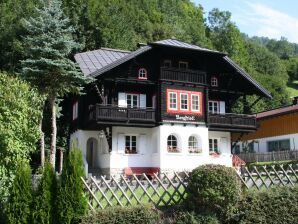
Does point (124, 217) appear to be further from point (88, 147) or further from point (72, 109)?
point (72, 109)

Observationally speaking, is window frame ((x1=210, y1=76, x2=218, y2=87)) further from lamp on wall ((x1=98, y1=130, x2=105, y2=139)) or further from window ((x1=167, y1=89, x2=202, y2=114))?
lamp on wall ((x1=98, y1=130, x2=105, y2=139))

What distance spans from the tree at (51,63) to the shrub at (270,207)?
1490 centimetres

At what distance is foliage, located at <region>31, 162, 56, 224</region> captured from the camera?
38.0ft

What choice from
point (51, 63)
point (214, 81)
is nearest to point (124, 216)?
point (51, 63)

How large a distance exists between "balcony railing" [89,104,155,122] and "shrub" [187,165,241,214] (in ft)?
51.4

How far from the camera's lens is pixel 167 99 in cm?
2992

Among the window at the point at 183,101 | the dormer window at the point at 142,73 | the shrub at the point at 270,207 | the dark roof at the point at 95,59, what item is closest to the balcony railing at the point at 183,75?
the window at the point at 183,101

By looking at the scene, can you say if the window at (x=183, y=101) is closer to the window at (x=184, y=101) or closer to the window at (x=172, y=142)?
the window at (x=184, y=101)

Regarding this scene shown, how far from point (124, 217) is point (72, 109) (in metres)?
24.1

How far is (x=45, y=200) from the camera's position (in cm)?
1169

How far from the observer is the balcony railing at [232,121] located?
31.5 metres

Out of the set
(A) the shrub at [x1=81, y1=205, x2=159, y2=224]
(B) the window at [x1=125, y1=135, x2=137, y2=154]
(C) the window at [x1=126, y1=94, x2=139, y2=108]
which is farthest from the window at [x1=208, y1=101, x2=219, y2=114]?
(A) the shrub at [x1=81, y1=205, x2=159, y2=224]

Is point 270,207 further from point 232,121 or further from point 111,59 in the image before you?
point 111,59

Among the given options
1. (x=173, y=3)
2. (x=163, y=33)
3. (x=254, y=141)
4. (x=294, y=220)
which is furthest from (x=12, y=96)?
(x=173, y=3)
